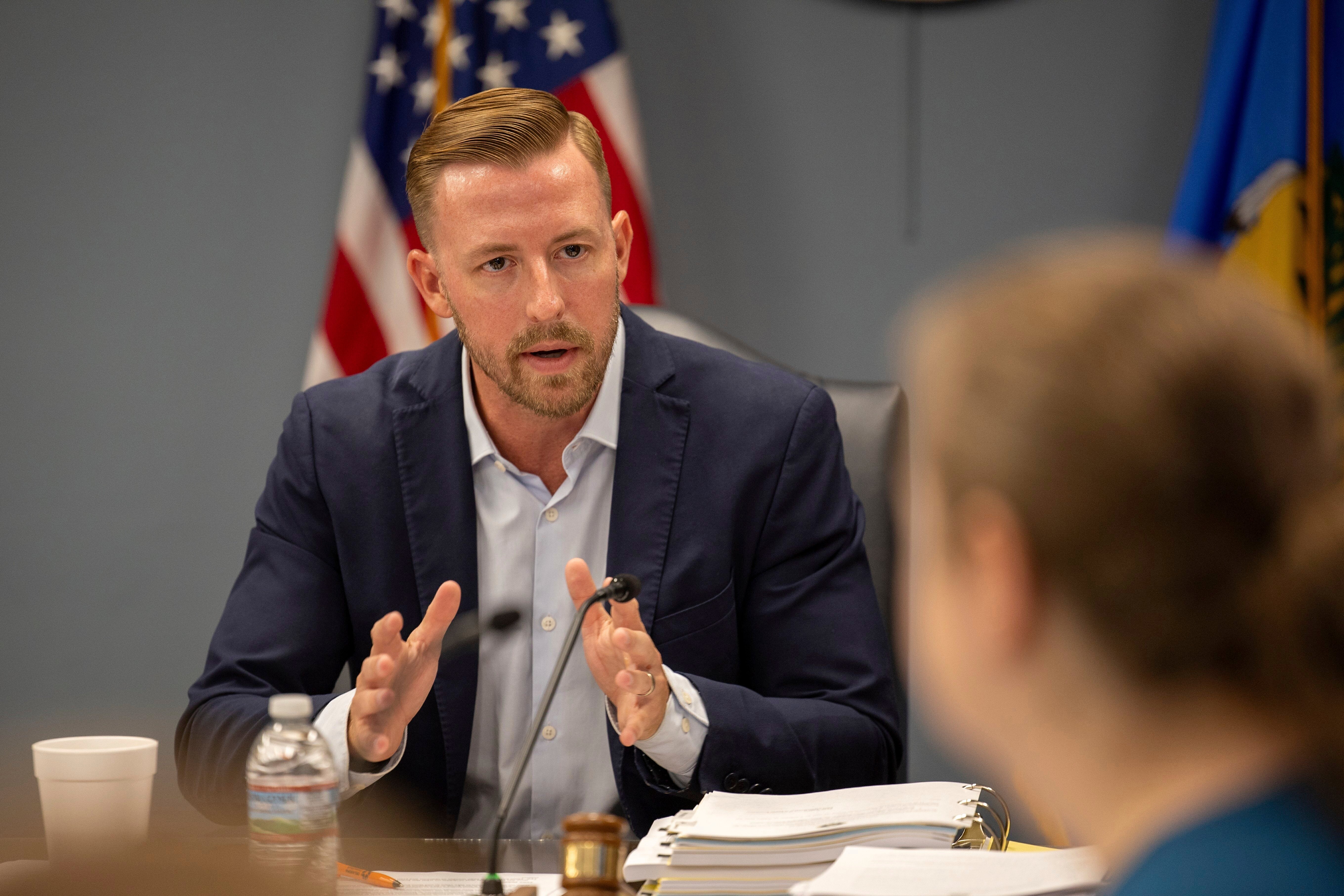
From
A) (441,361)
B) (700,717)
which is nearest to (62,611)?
(441,361)

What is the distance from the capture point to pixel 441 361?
1.72 m

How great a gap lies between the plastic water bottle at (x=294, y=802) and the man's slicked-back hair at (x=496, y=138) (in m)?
0.87

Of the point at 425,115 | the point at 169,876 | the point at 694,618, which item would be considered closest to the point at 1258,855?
the point at 169,876

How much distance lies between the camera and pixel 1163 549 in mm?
479

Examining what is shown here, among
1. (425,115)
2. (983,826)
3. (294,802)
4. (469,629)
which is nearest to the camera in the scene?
(294,802)

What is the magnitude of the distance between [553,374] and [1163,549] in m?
1.17

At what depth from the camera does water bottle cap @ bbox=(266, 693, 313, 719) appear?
0.91m

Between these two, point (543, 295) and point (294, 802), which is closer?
point (294, 802)

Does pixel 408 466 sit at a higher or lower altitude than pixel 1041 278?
lower

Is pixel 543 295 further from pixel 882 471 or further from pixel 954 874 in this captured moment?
pixel 954 874

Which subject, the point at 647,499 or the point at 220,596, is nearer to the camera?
the point at 647,499

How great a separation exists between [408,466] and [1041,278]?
1219 millimetres

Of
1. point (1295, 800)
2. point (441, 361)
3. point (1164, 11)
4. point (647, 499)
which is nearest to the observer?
point (1295, 800)

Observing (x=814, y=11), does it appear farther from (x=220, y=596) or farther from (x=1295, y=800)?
(x=1295, y=800)
